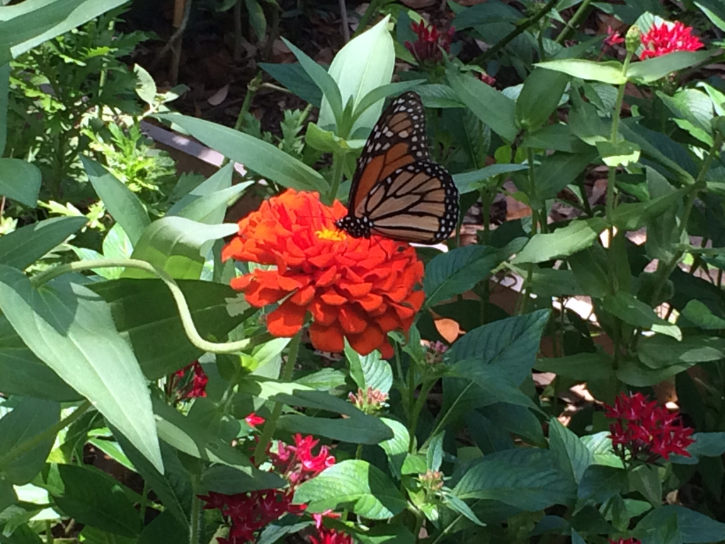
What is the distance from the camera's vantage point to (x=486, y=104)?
967 millimetres

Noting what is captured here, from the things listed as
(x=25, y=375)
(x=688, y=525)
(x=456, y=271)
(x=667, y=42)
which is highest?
(x=667, y=42)

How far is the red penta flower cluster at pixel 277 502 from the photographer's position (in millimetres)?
691

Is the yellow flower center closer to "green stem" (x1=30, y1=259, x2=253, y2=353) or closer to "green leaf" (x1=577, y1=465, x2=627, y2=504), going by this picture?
"green stem" (x1=30, y1=259, x2=253, y2=353)

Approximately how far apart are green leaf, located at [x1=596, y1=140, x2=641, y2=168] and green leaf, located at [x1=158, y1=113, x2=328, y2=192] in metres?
0.34

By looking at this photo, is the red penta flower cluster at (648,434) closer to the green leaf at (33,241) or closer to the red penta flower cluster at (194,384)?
the red penta flower cluster at (194,384)

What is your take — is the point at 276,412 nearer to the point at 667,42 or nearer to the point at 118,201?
the point at 118,201

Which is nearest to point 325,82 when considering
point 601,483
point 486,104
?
point 486,104

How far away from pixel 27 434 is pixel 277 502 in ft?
0.77

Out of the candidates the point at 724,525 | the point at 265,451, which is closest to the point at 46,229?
the point at 265,451

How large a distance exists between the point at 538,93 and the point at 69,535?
0.88 m

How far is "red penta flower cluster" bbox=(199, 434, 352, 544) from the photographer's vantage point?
691 millimetres

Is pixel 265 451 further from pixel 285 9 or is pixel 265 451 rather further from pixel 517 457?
pixel 285 9

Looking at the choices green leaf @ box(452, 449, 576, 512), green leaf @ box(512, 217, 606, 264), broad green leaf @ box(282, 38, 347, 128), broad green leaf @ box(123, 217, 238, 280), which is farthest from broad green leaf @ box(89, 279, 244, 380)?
green leaf @ box(512, 217, 606, 264)

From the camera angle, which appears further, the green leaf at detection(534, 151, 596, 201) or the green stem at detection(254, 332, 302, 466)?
the green leaf at detection(534, 151, 596, 201)
